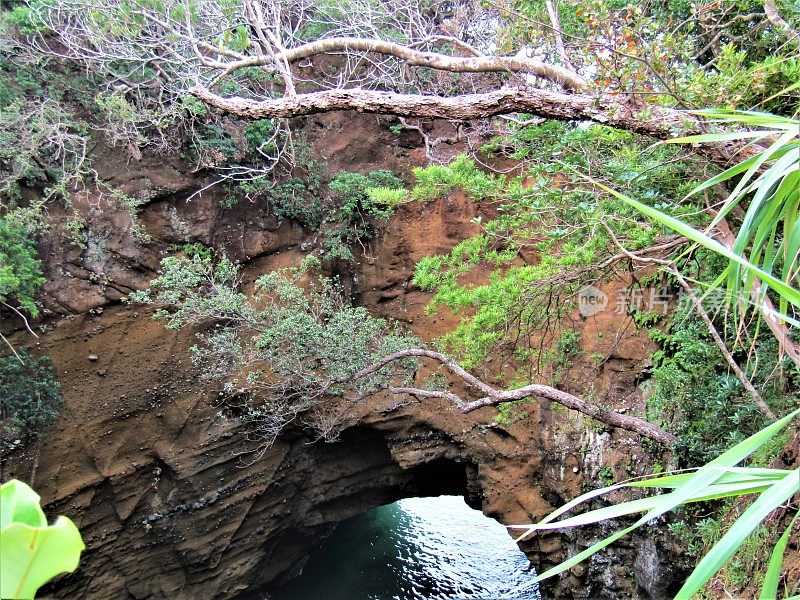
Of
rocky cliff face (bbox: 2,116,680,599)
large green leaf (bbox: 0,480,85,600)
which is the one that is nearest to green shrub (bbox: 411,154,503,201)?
rocky cliff face (bbox: 2,116,680,599)

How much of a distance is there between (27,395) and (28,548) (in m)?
5.20

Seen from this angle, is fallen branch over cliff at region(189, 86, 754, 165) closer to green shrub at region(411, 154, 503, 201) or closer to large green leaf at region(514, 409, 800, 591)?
green shrub at region(411, 154, 503, 201)

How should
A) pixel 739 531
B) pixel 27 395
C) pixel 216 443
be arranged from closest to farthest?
1. pixel 739 531
2. pixel 27 395
3. pixel 216 443

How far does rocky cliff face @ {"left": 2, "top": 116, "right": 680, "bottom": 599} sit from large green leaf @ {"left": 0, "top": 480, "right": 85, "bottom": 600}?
15.0 feet

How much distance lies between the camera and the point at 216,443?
5.49m

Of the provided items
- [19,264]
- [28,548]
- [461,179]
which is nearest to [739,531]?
[28,548]

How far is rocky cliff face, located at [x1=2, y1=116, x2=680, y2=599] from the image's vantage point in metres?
4.93

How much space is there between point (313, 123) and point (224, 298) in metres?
3.37

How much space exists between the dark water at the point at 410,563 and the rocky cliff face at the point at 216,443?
2.90ft

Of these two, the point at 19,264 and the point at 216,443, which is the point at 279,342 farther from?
the point at 19,264

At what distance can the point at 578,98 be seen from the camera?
239cm

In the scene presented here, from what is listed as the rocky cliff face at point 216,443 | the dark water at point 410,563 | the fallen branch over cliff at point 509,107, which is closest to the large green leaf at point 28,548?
the fallen branch over cliff at point 509,107

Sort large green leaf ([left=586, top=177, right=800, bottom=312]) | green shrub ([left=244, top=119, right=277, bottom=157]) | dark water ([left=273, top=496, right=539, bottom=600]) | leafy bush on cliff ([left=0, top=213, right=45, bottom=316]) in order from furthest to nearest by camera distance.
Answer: dark water ([left=273, top=496, right=539, bottom=600]) < green shrub ([left=244, top=119, right=277, bottom=157]) < leafy bush on cliff ([left=0, top=213, right=45, bottom=316]) < large green leaf ([left=586, top=177, right=800, bottom=312])

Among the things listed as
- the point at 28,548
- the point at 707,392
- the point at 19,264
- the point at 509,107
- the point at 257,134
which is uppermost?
the point at 257,134
